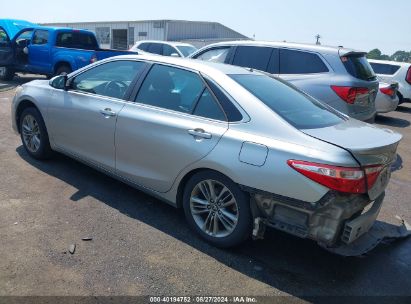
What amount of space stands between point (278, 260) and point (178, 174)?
116 cm

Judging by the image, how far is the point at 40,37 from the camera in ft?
42.4

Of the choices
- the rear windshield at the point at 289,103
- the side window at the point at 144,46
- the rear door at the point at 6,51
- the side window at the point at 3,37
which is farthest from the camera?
the side window at the point at 144,46

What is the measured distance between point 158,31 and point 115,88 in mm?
25378

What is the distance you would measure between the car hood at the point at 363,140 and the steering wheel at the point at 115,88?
6.78 feet

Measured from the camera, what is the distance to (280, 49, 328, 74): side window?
257 inches

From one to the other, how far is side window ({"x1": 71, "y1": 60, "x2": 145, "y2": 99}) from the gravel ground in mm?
1142

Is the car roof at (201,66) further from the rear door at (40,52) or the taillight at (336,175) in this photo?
the rear door at (40,52)

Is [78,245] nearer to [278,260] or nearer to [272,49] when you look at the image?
[278,260]

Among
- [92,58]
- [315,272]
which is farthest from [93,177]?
[92,58]

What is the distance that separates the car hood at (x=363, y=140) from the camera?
9.52ft

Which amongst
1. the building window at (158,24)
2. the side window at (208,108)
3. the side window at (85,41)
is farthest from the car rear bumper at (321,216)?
the building window at (158,24)

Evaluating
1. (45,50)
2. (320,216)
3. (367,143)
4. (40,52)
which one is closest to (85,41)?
(45,50)

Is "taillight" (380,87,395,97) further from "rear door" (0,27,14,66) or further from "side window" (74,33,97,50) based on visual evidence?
"rear door" (0,27,14,66)

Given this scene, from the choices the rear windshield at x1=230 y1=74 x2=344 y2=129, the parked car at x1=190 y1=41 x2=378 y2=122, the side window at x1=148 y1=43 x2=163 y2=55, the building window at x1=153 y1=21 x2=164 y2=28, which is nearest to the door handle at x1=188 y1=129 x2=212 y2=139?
the rear windshield at x1=230 y1=74 x2=344 y2=129
